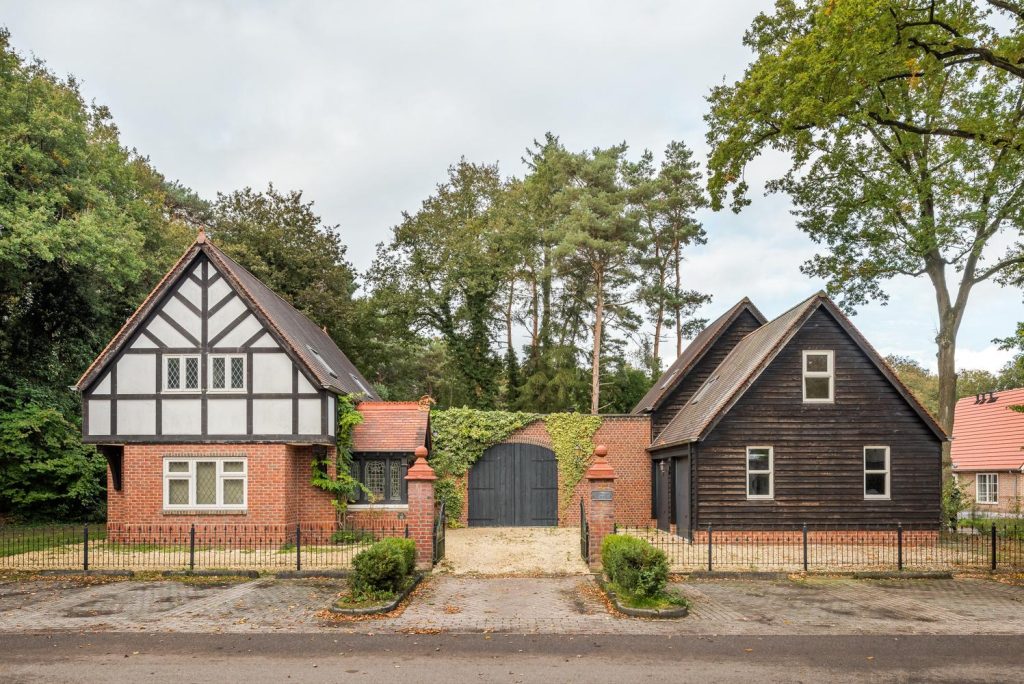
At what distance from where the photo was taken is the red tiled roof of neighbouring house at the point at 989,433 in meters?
38.1

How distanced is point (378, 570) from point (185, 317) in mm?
11828

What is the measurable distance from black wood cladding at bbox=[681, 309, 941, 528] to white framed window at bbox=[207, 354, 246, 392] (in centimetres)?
1249

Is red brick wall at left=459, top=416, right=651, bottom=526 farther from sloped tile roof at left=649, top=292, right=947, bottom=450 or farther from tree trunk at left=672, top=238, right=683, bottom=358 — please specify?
tree trunk at left=672, top=238, right=683, bottom=358

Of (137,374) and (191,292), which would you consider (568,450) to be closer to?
(191,292)

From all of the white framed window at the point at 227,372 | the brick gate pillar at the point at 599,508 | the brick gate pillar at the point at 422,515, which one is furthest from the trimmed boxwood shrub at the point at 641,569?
the white framed window at the point at 227,372

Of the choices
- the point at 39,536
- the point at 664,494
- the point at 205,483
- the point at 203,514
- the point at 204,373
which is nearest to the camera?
the point at 203,514

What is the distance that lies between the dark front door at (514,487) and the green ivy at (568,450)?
9.5 inches

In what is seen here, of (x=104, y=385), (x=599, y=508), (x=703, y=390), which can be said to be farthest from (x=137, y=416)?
(x=703, y=390)

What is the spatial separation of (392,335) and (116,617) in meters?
30.1

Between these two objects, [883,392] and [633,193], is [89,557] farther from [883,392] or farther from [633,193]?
[633,193]

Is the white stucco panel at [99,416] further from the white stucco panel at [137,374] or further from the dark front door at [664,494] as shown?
the dark front door at [664,494]

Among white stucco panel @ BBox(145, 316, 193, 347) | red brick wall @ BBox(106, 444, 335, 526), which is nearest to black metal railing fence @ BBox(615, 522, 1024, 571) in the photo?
red brick wall @ BBox(106, 444, 335, 526)

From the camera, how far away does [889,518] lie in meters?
22.1

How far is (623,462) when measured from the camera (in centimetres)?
2777
